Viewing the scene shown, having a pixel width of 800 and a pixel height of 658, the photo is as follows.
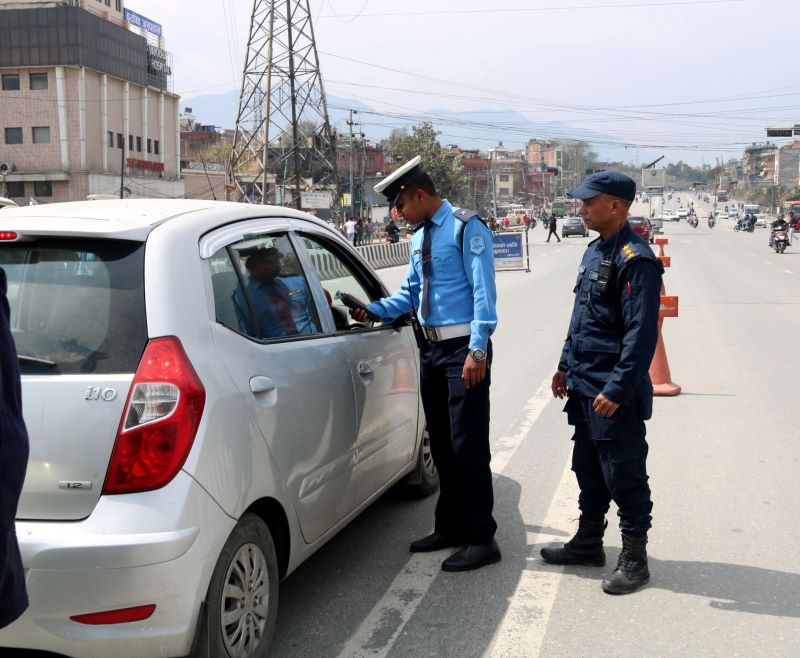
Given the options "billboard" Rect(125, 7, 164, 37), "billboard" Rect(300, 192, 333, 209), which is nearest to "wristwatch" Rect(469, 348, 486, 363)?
"billboard" Rect(300, 192, 333, 209)

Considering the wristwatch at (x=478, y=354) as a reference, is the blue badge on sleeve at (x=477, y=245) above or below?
above

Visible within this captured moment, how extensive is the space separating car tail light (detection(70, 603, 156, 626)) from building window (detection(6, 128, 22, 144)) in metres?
68.5

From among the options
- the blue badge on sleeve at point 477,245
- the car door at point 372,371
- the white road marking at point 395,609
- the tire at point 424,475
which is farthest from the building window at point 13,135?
the blue badge on sleeve at point 477,245

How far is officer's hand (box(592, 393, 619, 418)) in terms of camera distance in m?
3.92

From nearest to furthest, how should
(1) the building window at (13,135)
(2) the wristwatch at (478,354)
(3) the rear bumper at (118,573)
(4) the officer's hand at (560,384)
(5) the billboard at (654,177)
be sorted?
(3) the rear bumper at (118,573)
(2) the wristwatch at (478,354)
(4) the officer's hand at (560,384)
(1) the building window at (13,135)
(5) the billboard at (654,177)

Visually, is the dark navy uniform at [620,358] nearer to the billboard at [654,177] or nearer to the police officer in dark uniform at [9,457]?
the police officer in dark uniform at [9,457]

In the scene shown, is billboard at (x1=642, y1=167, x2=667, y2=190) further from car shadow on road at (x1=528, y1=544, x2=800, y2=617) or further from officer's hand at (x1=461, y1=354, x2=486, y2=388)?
officer's hand at (x1=461, y1=354, x2=486, y2=388)

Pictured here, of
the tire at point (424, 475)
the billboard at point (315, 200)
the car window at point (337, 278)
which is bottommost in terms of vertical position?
the tire at point (424, 475)

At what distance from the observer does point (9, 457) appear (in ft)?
6.41

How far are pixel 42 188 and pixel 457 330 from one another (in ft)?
213

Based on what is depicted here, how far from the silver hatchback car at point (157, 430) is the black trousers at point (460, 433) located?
0.82m

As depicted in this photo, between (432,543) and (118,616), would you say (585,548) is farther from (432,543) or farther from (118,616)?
(118,616)

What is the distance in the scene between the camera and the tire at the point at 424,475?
5254 millimetres

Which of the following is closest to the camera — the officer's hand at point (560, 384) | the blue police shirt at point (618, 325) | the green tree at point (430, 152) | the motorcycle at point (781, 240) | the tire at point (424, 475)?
the blue police shirt at point (618, 325)
